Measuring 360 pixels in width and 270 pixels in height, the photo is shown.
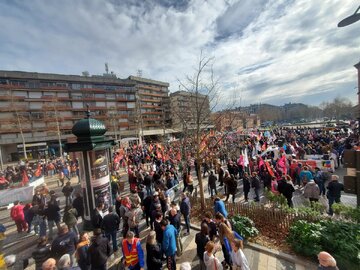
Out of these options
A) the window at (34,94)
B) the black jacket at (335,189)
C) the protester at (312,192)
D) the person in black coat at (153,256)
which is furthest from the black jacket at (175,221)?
the window at (34,94)

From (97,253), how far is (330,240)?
6055mm

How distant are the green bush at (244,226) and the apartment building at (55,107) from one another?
119 ft

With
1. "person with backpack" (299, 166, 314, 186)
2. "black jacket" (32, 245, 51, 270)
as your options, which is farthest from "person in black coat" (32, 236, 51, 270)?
"person with backpack" (299, 166, 314, 186)

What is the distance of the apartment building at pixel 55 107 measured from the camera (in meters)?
46.8

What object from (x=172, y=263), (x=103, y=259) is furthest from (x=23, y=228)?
(x=172, y=263)

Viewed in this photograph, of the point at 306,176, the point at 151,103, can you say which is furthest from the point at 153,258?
the point at 151,103

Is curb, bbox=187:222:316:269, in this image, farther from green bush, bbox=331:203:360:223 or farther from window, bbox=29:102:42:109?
window, bbox=29:102:42:109

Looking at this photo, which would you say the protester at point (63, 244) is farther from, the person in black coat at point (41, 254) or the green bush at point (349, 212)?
the green bush at point (349, 212)

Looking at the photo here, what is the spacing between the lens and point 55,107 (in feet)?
123

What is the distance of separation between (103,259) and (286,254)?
513 centimetres

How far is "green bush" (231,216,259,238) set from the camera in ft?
22.0

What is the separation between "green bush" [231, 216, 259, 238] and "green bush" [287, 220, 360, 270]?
1111 millimetres

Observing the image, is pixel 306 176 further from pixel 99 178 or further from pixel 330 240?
pixel 99 178

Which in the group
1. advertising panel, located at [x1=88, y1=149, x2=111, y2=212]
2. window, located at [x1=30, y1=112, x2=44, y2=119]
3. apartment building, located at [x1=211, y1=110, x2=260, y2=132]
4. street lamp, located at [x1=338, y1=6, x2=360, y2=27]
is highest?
window, located at [x1=30, y1=112, x2=44, y2=119]
